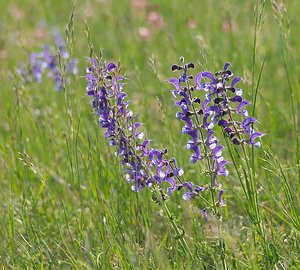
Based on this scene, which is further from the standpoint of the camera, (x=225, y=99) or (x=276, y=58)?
(x=276, y=58)

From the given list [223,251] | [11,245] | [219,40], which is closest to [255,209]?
[223,251]

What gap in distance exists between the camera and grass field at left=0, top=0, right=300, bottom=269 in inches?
94.2

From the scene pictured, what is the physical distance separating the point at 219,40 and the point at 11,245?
2.38 meters

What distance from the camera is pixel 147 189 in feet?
9.11

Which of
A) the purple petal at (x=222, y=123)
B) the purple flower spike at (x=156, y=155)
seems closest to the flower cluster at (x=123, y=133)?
the purple flower spike at (x=156, y=155)

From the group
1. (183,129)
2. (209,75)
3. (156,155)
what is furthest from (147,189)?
(209,75)

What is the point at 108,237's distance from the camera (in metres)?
2.53

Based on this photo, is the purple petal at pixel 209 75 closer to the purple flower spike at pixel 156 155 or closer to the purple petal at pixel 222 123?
the purple petal at pixel 222 123

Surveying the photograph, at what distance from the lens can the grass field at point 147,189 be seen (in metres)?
2.39

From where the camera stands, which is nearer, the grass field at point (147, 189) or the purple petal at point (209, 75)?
the purple petal at point (209, 75)

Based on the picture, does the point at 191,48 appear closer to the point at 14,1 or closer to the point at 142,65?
the point at 142,65

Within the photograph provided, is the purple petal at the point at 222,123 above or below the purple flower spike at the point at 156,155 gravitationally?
above

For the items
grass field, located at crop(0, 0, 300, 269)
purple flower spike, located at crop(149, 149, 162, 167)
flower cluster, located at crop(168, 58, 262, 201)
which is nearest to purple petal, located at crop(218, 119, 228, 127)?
flower cluster, located at crop(168, 58, 262, 201)

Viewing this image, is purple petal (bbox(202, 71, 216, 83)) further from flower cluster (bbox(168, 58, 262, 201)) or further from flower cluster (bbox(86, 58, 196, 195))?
flower cluster (bbox(86, 58, 196, 195))
